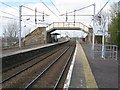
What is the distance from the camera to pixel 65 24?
56625 mm

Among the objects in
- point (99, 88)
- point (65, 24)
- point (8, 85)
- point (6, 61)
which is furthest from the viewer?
point (65, 24)

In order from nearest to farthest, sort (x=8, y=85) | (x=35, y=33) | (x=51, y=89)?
(x=51, y=89), (x=8, y=85), (x=35, y=33)

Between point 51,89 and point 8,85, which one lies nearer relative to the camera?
point 51,89

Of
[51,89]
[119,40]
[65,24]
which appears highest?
[65,24]

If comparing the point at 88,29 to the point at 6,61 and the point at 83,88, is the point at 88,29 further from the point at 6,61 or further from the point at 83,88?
the point at 83,88

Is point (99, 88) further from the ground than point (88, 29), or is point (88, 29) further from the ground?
point (88, 29)

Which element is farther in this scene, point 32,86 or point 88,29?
point 88,29

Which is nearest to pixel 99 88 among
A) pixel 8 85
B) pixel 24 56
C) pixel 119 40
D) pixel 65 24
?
pixel 8 85

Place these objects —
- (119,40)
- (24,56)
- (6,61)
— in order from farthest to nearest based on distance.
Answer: (119,40), (24,56), (6,61)

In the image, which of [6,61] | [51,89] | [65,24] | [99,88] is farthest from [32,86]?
[65,24]

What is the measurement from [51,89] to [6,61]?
601 cm

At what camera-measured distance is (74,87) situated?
7.98 m

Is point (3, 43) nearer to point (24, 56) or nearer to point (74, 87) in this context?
point (24, 56)

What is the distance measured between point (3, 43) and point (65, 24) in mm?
27790
